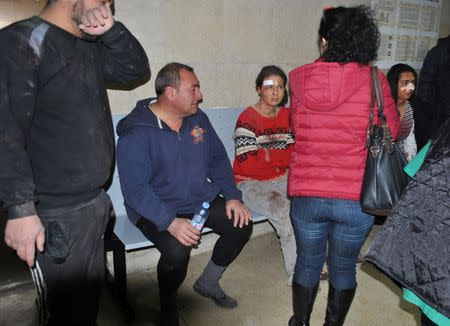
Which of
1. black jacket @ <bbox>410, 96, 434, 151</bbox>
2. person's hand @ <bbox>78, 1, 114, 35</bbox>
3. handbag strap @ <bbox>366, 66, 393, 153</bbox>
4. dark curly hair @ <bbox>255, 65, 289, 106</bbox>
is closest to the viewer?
person's hand @ <bbox>78, 1, 114, 35</bbox>

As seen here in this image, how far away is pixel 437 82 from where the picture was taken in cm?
343

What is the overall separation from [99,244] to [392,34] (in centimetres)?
366

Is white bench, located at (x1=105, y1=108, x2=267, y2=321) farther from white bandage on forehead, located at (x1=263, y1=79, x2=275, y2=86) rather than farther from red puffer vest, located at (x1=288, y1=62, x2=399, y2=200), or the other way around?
red puffer vest, located at (x1=288, y1=62, x2=399, y2=200)

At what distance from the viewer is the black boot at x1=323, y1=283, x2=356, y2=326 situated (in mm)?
2078

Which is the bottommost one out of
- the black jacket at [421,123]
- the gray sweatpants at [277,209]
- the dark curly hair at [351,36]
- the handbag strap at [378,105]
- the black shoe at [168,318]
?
the black shoe at [168,318]

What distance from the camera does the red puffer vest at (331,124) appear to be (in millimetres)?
1715

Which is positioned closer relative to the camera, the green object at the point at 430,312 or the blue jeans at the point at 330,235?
the green object at the point at 430,312

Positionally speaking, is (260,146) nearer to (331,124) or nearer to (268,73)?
(268,73)

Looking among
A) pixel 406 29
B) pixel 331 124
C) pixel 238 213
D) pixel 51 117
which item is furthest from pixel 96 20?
pixel 406 29

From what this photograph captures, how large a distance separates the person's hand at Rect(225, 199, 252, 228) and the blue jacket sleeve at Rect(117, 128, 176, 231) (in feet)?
1.37

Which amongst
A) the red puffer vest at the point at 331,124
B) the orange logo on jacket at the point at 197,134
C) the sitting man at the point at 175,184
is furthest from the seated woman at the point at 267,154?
the red puffer vest at the point at 331,124

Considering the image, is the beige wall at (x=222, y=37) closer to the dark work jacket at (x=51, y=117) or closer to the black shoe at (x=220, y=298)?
the dark work jacket at (x=51, y=117)

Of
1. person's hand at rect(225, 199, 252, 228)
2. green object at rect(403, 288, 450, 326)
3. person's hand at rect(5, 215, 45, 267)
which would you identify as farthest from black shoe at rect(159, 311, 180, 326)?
green object at rect(403, 288, 450, 326)

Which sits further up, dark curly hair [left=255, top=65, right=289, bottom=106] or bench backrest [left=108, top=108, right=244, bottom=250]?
dark curly hair [left=255, top=65, right=289, bottom=106]
